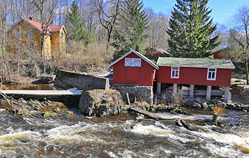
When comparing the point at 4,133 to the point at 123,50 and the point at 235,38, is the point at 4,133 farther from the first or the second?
the point at 235,38

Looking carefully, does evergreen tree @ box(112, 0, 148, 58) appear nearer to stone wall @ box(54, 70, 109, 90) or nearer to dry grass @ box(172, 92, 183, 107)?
stone wall @ box(54, 70, 109, 90)

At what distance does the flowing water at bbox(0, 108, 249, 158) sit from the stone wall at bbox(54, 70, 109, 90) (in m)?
Answer: 4.18

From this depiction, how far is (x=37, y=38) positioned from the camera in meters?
28.8

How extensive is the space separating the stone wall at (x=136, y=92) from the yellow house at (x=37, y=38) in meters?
16.1

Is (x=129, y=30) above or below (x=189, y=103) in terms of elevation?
above

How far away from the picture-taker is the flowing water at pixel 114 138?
837 centimetres

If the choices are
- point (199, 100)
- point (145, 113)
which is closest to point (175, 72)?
point (199, 100)

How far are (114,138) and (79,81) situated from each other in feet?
34.9

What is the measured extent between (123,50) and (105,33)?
22.2 m

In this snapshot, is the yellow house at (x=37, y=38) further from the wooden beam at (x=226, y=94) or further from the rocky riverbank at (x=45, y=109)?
the wooden beam at (x=226, y=94)

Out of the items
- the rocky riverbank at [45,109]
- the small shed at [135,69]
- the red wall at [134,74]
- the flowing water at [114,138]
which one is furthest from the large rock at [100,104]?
the small shed at [135,69]

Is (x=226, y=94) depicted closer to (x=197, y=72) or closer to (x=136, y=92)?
(x=197, y=72)

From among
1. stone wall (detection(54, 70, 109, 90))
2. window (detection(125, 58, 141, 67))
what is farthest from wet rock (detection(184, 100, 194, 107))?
stone wall (detection(54, 70, 109, 90))

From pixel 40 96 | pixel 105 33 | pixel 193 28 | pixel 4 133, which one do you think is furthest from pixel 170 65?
pixel 105 33
